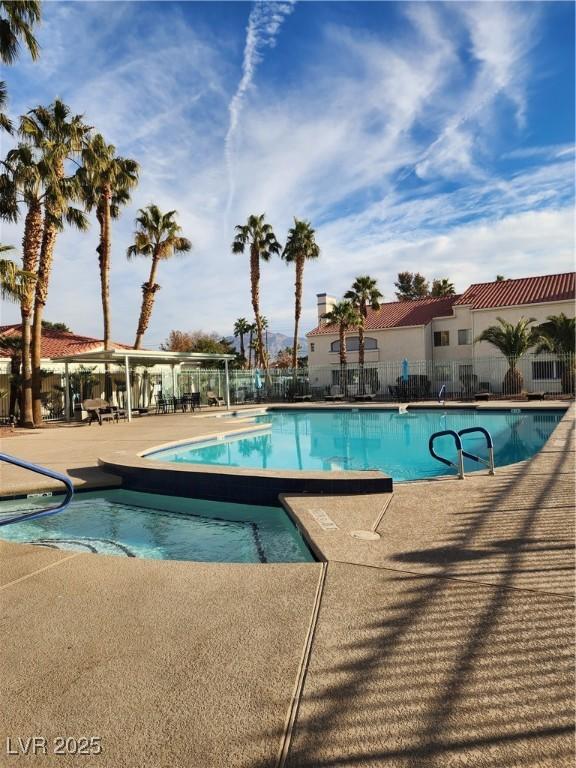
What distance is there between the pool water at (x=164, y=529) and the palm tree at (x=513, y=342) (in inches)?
882

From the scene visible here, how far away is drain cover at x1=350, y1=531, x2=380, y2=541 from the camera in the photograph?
4.75 meters

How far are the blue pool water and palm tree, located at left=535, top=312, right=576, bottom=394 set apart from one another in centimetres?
745

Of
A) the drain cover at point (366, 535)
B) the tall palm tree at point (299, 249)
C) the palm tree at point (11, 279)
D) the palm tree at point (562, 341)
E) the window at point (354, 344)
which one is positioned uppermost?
the tall palm tree at point (299, 249)

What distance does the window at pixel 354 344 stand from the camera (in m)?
34.2

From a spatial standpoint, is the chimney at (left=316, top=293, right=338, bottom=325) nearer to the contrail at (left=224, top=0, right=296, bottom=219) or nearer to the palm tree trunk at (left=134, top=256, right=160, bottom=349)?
the palm tree trunk at (left=134, top=256, right=160, bottom=349)

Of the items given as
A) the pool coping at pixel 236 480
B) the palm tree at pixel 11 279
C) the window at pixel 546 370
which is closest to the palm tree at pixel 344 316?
the window at pixel 546 370

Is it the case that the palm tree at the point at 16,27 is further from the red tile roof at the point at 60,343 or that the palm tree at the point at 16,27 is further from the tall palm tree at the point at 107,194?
the red tile roof at the point at 60,343

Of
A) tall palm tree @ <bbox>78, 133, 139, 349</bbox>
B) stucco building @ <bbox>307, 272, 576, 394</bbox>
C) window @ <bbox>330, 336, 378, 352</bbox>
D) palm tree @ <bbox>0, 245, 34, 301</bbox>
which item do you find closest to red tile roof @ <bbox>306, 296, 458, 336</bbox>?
stucco building @ <bbox>307, 272, 576, 394</bbox>

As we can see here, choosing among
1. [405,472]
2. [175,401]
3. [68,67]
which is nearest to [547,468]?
[405,472]

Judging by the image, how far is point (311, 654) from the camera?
9.05 ft

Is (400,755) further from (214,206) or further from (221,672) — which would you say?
(214,206)

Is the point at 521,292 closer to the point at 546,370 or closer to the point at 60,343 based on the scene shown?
the point at 546,370

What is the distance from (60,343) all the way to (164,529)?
Answer: 21.0m

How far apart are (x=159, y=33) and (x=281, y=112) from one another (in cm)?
311
